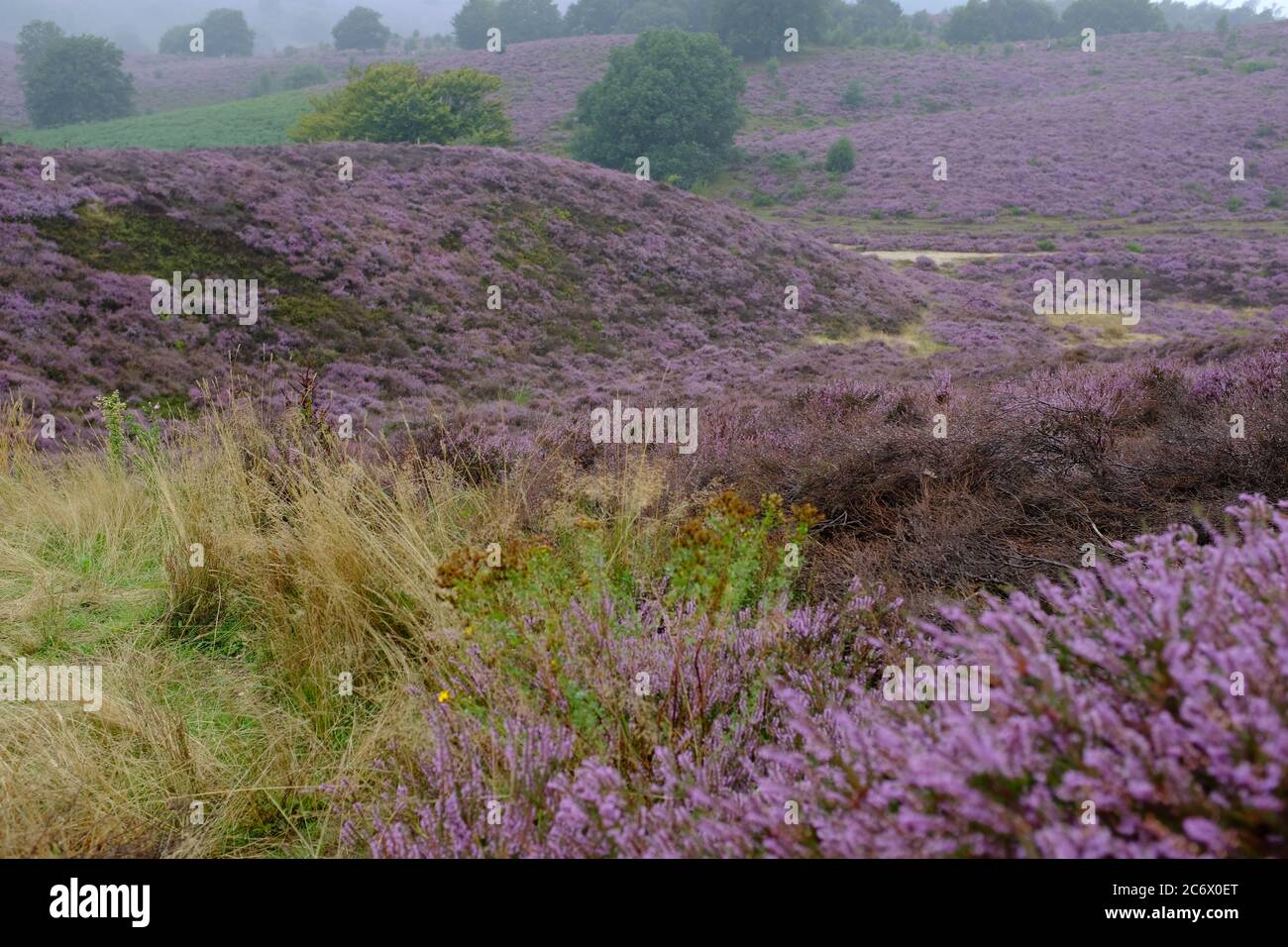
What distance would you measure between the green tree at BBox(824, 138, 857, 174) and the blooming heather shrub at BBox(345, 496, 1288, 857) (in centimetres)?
4149

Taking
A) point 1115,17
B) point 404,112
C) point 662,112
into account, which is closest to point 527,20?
point 662,112

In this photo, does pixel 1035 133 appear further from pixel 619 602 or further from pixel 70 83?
pixel 70 83

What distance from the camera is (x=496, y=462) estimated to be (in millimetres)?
5691

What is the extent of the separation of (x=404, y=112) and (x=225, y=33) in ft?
213

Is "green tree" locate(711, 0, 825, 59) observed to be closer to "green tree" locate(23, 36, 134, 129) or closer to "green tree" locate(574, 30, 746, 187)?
"green tree" locate(574, 30, 746, 187)

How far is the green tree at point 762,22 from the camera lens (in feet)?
178

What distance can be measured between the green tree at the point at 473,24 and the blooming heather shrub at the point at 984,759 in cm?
7544

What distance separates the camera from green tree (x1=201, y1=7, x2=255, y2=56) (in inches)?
3078

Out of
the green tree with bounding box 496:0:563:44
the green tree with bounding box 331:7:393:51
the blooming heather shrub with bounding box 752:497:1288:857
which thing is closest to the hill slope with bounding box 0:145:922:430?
the blooming heather shrub with bounding box 752:497:1288:857

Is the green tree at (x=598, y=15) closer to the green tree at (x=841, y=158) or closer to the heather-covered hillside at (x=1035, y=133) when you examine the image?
the heather-covered hillside at (x=1035, y=133)

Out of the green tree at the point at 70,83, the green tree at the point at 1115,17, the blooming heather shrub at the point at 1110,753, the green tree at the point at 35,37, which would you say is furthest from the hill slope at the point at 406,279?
the green tree at the point at 1115,17

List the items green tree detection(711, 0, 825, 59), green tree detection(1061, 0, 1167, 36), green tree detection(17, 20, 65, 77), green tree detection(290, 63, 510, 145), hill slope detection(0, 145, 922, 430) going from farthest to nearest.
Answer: green tree detection(1061, 0, 1167, 36), green tree detection(17, 20, 65, 77), green tree detection(711, 0, 825, 59), green tree detection(290, 63, 510, 145), hill slope detection(0, 145, 922, 430)
